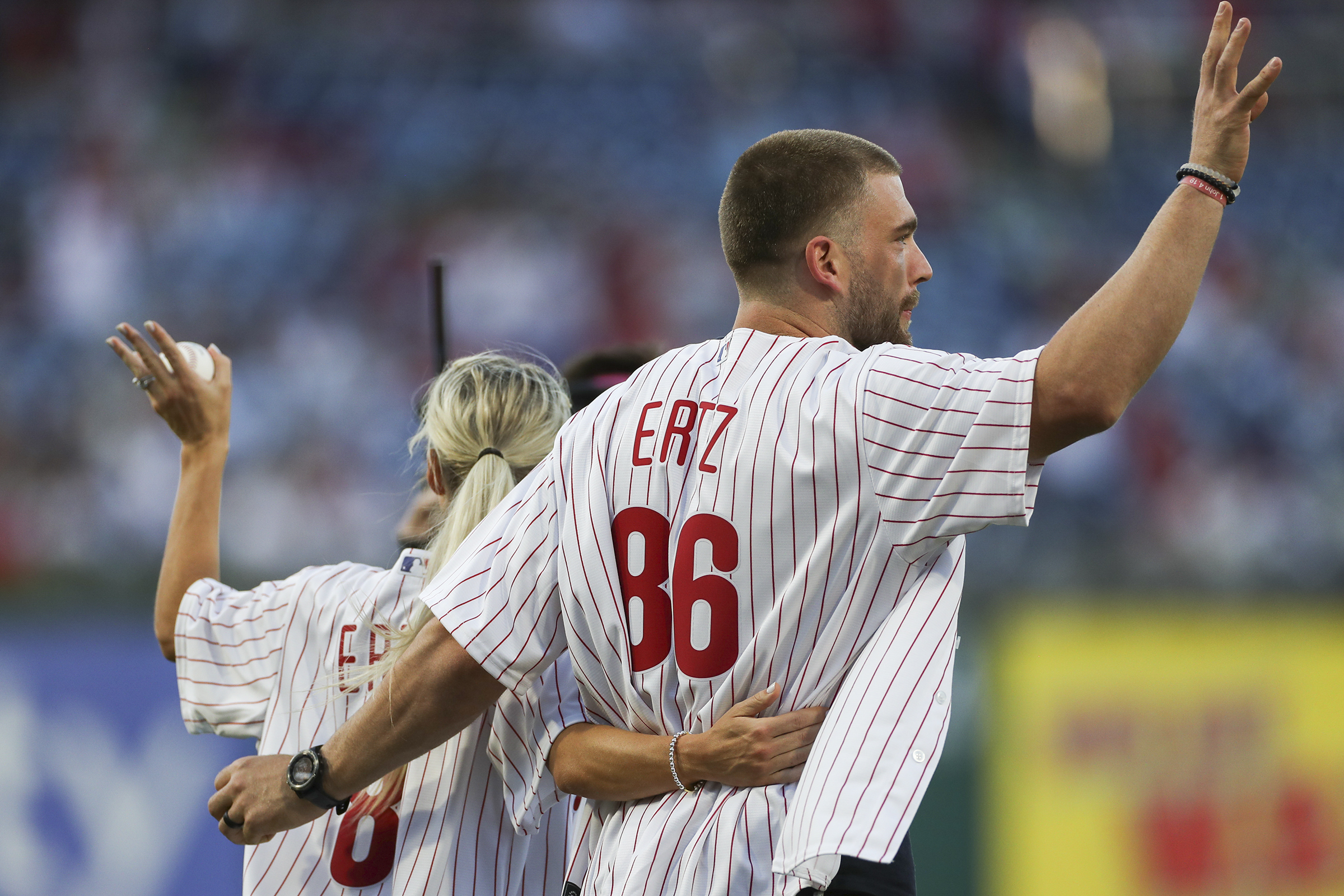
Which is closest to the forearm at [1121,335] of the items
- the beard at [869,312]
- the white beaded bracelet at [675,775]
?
the beard at [869,312]

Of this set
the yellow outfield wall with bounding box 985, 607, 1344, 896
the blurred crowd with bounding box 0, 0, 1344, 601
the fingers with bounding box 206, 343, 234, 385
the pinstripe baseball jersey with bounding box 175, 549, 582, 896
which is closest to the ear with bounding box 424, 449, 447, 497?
the pinstripe baseball jersey with bounding box 175, 549, 582, 896

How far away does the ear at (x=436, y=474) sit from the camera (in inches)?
113

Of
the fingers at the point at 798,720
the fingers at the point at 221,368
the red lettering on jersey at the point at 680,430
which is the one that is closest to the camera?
the fingers at the point at 798,720

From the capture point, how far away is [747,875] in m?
2.04

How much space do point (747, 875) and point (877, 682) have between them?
34 cm

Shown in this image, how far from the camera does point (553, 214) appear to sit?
11352mm

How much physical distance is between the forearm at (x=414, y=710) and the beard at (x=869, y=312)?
833 millimetres

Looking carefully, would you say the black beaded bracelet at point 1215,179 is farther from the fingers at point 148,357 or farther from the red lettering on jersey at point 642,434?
the fingers at point 148,357

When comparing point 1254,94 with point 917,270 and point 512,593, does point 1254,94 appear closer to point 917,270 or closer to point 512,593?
point 917,270

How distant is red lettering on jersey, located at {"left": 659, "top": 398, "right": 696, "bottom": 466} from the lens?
218cm

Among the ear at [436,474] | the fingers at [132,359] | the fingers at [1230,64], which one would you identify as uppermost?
the fingers at [1230,64]

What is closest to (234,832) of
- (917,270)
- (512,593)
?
(512,593)

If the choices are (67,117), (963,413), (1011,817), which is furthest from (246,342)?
(963,413)

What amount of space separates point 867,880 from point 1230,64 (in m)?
1.29
